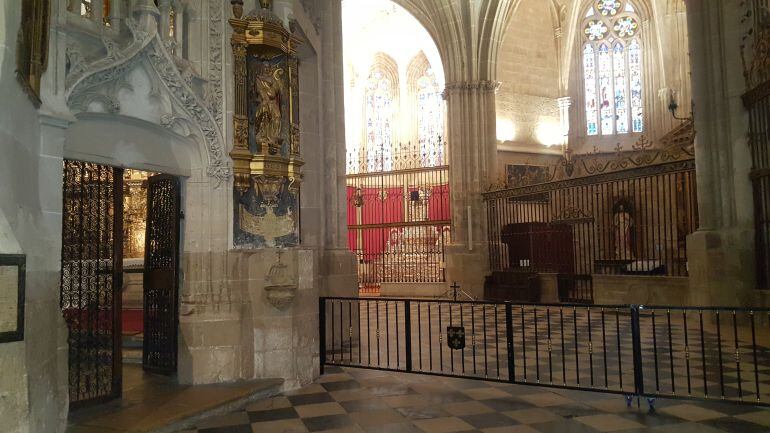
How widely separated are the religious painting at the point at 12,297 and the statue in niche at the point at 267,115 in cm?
348

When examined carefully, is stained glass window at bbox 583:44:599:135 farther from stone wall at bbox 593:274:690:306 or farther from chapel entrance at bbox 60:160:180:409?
chapel entrance at bbox 60:160:180:409

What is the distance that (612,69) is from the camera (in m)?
24.4

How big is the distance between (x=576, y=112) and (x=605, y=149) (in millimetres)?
1967

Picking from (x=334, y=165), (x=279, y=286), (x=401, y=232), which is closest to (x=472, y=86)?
(x=401, y=232)

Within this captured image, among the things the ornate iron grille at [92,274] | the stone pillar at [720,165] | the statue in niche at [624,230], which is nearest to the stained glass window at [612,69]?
the statue in niche at [624,230]

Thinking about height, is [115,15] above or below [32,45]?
above

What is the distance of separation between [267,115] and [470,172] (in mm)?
13231

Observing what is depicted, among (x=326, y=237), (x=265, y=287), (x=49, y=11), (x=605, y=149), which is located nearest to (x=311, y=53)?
(x=326, y=237)

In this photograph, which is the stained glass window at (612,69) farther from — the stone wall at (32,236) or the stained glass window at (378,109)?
the stone wall at (32,236)

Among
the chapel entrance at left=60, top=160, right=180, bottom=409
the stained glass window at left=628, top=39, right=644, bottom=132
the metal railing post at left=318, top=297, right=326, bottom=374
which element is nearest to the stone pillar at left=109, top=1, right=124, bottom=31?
the chapel entrance at left=60, top=160, right=180, bottom=409

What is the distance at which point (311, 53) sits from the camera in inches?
364

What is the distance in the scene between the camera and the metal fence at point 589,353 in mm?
5730

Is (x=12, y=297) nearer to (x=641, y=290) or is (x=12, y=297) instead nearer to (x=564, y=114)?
(x=641, y=290)

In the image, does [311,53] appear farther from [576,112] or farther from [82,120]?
[576,112]
